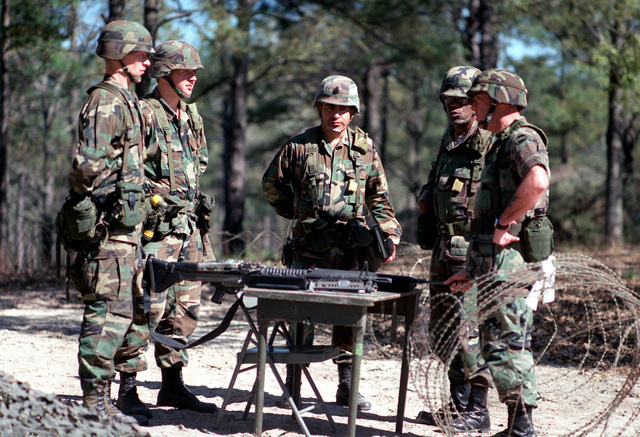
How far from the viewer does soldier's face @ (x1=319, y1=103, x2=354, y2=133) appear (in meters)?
4.96

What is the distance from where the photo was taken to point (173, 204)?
14.9 feet

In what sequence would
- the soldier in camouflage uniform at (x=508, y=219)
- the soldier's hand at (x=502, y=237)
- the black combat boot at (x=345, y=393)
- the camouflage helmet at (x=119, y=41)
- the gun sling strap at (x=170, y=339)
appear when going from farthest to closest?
1. the black combat boot at (x=345, y=393)
2. the gun sling strap at (x=170, y=339)
3. the camouflage helmet at (x=119, y=41)
4. the soldier's hand at (x=502, y=237)
5. the soldier in camouflage uniform at (x=508, y=219)

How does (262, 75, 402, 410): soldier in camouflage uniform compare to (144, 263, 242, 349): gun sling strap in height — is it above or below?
above

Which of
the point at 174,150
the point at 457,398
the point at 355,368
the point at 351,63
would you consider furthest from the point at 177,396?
the point at 351,63

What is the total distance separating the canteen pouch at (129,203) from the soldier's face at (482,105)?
211 centimetres

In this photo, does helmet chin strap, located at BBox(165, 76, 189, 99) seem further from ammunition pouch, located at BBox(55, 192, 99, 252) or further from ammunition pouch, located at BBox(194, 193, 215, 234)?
ammunition pouch, located at BBox(55, 192, 99, 252)

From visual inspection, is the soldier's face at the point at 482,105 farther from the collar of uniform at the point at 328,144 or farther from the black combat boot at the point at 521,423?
the black combat boot at the point at 521,423

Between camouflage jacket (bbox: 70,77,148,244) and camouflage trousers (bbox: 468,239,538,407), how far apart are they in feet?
7.26

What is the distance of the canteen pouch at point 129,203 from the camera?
3.99 m

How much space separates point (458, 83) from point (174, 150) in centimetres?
206

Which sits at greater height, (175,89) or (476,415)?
(175,89)

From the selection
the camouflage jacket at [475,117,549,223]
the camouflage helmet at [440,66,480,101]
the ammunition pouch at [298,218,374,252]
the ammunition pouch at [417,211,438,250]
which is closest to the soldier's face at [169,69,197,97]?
the ammunition pouch at [298,218,374,252]

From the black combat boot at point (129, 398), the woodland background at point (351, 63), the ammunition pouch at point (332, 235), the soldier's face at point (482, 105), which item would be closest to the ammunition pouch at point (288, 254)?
the ammunition pouch at point (332, 235)

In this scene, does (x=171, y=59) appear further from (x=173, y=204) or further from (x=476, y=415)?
(x=476, y=415)
